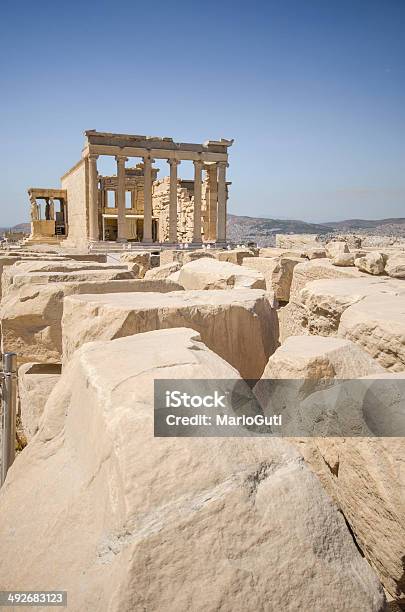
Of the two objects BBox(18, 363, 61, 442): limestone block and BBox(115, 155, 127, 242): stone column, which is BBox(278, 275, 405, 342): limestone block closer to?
BBox(18, 363, 61, 442): limestone block

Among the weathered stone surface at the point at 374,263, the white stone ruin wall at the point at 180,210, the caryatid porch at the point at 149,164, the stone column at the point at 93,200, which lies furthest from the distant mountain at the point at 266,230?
the weathered stone surface at the point at 374,263

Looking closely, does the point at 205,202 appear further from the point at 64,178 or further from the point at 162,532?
the point at 162,532

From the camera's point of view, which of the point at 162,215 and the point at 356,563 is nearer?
the point at 356,563

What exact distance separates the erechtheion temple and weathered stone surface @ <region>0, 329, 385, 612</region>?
23.8 metres

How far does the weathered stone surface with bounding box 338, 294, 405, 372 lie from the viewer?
2072mm

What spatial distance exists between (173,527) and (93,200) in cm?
2591

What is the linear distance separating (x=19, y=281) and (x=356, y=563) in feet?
11.1

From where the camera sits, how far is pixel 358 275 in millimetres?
4816

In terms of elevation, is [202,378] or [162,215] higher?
[162,215]

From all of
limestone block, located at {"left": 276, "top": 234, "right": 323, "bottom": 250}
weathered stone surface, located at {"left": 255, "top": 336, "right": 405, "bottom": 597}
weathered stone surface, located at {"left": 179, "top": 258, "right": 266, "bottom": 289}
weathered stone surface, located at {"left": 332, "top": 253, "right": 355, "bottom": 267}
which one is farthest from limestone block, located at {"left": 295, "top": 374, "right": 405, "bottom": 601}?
limestone block, located at {"left": 276, "top": 234, "right": 323, "bottom": 250}

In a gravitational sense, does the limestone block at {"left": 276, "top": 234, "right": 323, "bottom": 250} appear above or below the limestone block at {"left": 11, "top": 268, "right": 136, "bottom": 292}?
above

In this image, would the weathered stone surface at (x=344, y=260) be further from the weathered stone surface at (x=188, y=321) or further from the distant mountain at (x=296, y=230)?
the distant mountain at (x=296, y=230)

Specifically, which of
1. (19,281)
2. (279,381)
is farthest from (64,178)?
(279,381)

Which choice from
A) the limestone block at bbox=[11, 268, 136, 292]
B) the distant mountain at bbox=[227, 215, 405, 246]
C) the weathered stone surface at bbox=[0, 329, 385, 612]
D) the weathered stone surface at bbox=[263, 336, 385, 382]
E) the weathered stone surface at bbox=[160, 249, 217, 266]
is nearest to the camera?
the weathered stone surface at bbox=[0, 329, 385, 612]
